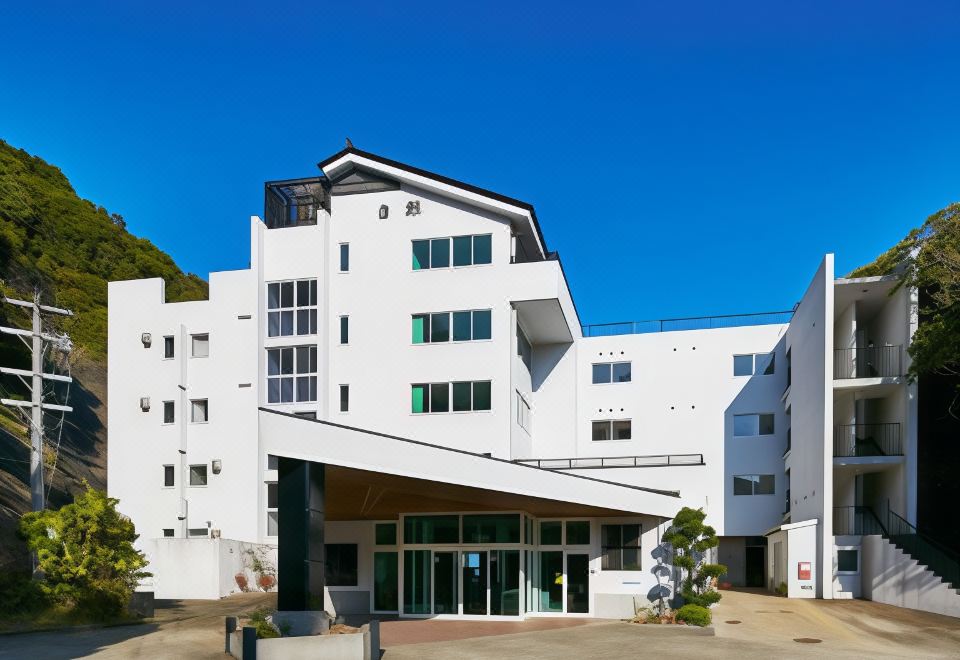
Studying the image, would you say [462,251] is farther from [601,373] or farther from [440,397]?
[601,373]

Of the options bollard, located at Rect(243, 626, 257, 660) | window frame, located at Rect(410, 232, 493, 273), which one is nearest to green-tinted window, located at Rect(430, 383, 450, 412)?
window frame, located at Rect(410, 232, 493, 273)

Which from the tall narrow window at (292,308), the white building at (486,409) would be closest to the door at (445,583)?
the white building at (486,409)

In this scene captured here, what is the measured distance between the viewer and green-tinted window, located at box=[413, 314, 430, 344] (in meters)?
34.2

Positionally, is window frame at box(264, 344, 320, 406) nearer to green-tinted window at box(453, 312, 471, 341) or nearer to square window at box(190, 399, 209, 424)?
square window at box(190, 399, 209, 424)

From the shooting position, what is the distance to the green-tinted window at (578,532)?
24.6 metres

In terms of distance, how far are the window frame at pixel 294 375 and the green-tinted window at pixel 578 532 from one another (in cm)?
1481

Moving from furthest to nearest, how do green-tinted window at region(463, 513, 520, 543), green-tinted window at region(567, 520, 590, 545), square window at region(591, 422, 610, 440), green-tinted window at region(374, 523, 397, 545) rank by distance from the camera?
square window at region(591, 422, 610, 440) < green-tinted window at region(374, 523, 397, 545) < green-tinted window at region(567, 520, 590, 545) < green-tinted window at region(463, 513, 520, 543)

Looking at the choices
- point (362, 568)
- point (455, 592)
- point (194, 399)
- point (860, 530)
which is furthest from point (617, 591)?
point (194, 399)

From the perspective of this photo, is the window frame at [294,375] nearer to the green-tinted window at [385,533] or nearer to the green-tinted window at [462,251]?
the green-tinted window at [462,251]

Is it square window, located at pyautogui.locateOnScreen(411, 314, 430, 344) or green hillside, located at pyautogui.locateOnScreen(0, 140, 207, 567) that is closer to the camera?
square window, located at pyautogui.locateOnScreen(411, 314, 430, 344)

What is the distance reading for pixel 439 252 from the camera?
34.7 m

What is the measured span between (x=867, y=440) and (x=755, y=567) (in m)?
9.53

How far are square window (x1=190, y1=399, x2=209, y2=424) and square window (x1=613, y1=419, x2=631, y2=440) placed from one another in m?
18.1

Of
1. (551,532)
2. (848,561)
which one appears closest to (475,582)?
(551,532)
